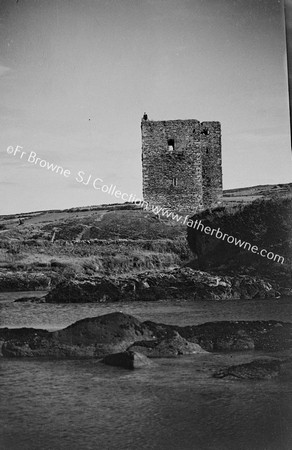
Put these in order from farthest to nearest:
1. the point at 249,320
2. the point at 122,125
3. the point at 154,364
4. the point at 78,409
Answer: the point at 122,125
the point at 249,320
the point at 154,364
the point at 78,409

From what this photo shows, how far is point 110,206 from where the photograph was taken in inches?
195

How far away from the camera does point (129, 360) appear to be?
4348 mm

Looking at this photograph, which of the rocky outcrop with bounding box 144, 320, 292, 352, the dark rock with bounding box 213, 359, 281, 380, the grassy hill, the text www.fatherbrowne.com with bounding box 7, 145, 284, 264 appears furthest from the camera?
the text www.fatherbrowne.com with bounding box 7, 145, 284, 264

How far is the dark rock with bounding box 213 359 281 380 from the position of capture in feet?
14.0

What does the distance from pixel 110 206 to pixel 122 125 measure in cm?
65

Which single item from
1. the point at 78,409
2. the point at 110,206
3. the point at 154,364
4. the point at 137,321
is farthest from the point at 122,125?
the point at 78,409

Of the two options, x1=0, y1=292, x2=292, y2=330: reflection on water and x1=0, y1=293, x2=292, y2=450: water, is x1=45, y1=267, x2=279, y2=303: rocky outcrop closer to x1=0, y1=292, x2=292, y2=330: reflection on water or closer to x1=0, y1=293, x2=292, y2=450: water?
x1=0, y1=292, x2=292, y2=330: reflection on water

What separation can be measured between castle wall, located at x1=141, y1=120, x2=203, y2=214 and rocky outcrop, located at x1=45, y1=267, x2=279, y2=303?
55 centimetres

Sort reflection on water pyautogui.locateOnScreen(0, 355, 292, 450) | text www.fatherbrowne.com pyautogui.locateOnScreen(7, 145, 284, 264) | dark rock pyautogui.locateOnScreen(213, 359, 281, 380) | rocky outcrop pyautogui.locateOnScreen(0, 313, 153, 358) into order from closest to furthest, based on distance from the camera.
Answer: reflection on water pyautogui.locateOnScreen(0, 355, 292, 450)
dark rock pyautogui.locateOnScreen(213, 359, 281, 380)
rocky outcrop pyautogui.locateOnScreen(0, 313, 153, 358)
text www.fatherbrowne.com pyautogui.locateOnScreen(7, 145, 284, 264)

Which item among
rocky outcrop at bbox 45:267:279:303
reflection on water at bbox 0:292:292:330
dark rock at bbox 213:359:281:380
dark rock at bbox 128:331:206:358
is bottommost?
dark rock at bbox 213:359:281:380

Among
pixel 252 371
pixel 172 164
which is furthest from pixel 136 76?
pixel 252 371

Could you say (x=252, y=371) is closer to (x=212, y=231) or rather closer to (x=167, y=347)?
(x=167, y=347)

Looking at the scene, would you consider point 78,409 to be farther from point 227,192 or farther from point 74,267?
point 227,192

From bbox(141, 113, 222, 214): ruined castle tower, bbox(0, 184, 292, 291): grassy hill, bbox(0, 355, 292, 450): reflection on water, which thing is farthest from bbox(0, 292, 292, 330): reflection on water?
bbox(141, 113, 222, 214): ruined castle tower
